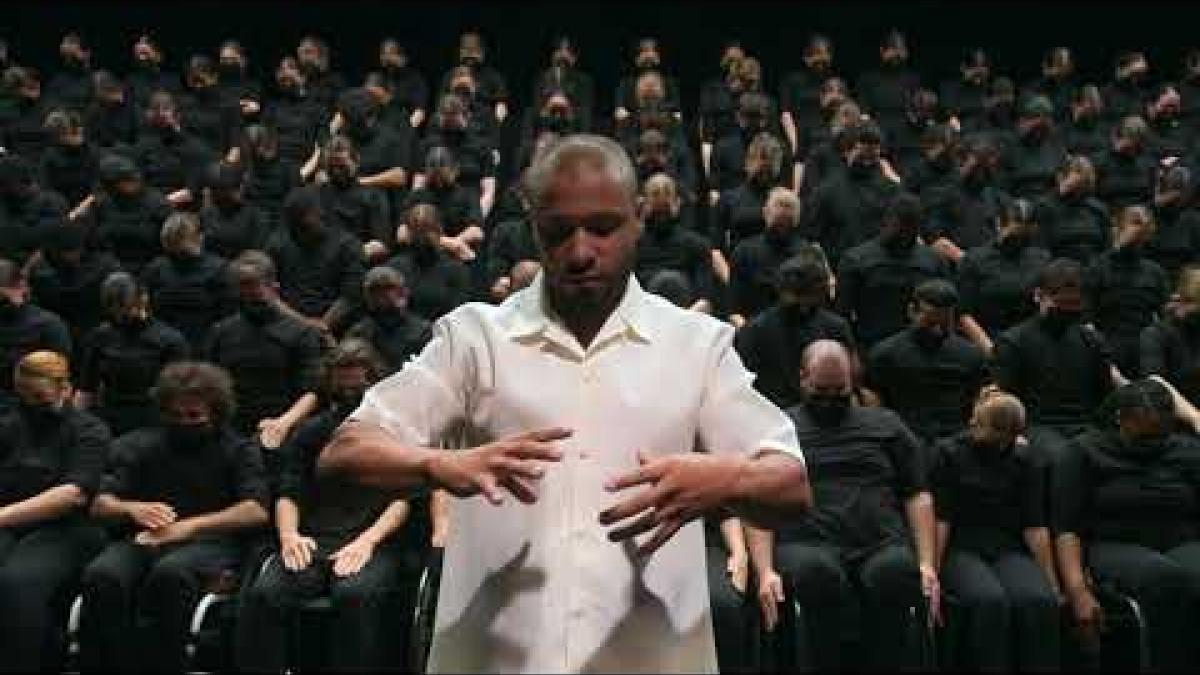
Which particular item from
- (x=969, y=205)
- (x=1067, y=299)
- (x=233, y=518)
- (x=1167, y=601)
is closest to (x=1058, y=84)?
(x=969, y=205)

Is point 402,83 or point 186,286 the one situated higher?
point 402,83

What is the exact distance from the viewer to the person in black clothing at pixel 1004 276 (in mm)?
5566

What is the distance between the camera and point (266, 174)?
6.79m

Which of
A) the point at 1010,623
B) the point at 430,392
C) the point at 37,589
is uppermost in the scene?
the point at 430,392

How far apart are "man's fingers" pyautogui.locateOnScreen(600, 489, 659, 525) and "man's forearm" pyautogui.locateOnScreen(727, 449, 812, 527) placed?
0.27 feet

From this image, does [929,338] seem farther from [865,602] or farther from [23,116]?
[23,116]

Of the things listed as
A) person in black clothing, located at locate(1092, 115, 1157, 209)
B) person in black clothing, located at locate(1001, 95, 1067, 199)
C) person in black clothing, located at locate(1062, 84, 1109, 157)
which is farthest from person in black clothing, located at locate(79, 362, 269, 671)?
person in black clothing, located at locate(1062, 84, 1109, 157)

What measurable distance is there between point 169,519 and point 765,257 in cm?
282

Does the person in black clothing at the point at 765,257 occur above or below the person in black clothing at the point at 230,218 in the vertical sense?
below

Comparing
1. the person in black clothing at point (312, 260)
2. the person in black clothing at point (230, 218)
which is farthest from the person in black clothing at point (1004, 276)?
the person in black clothing at point (230, 218)

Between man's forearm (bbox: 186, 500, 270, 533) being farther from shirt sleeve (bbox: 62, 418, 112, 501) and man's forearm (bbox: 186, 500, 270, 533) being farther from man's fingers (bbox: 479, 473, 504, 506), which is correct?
man's fingers (bbox: 479, 473, 504, 506)

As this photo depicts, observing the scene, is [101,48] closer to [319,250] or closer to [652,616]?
[319,250]

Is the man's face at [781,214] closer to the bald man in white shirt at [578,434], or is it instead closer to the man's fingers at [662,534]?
the bald man in white shirt at [578,434]

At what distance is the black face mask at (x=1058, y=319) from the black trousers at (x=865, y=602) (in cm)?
148
